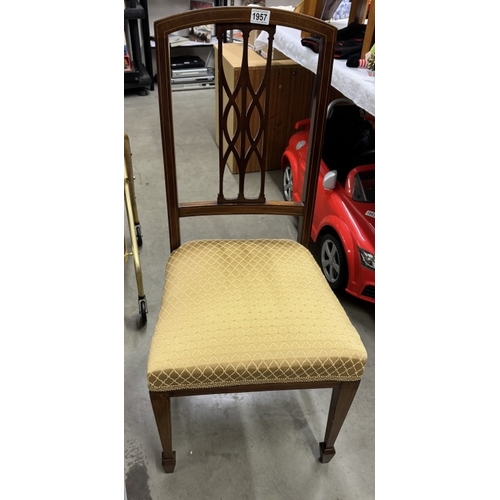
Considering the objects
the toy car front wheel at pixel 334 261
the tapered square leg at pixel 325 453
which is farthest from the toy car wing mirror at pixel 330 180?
the tapered square leg at pixel 325 453

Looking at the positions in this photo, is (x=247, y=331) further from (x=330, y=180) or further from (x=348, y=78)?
(x=348, y=78)

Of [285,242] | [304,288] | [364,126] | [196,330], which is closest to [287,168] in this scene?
[364,126]

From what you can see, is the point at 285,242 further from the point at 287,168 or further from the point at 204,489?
the point at 287,168

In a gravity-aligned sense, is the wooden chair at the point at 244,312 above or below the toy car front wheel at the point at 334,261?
above

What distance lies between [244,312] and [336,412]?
352mm

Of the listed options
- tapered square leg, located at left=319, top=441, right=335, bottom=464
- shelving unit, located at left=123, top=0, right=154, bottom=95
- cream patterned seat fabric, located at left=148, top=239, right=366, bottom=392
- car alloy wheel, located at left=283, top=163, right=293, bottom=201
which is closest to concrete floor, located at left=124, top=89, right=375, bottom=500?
tapered square leg, located at left=319, top=441, right=335, bottom=464

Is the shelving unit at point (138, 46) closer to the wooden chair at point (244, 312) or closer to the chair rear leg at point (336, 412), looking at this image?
the wooden chair at point (244, 312)

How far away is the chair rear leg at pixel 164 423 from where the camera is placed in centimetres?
92

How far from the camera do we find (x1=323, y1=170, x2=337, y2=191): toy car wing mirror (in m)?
1.62

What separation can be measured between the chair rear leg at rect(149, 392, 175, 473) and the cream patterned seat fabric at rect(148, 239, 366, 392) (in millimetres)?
42

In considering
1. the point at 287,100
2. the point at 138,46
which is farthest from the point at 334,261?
the point at 138,46

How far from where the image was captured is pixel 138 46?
334 centimetres

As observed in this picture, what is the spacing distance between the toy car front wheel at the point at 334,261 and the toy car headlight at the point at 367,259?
0.09 metres

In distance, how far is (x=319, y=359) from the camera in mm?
Answer: 901
